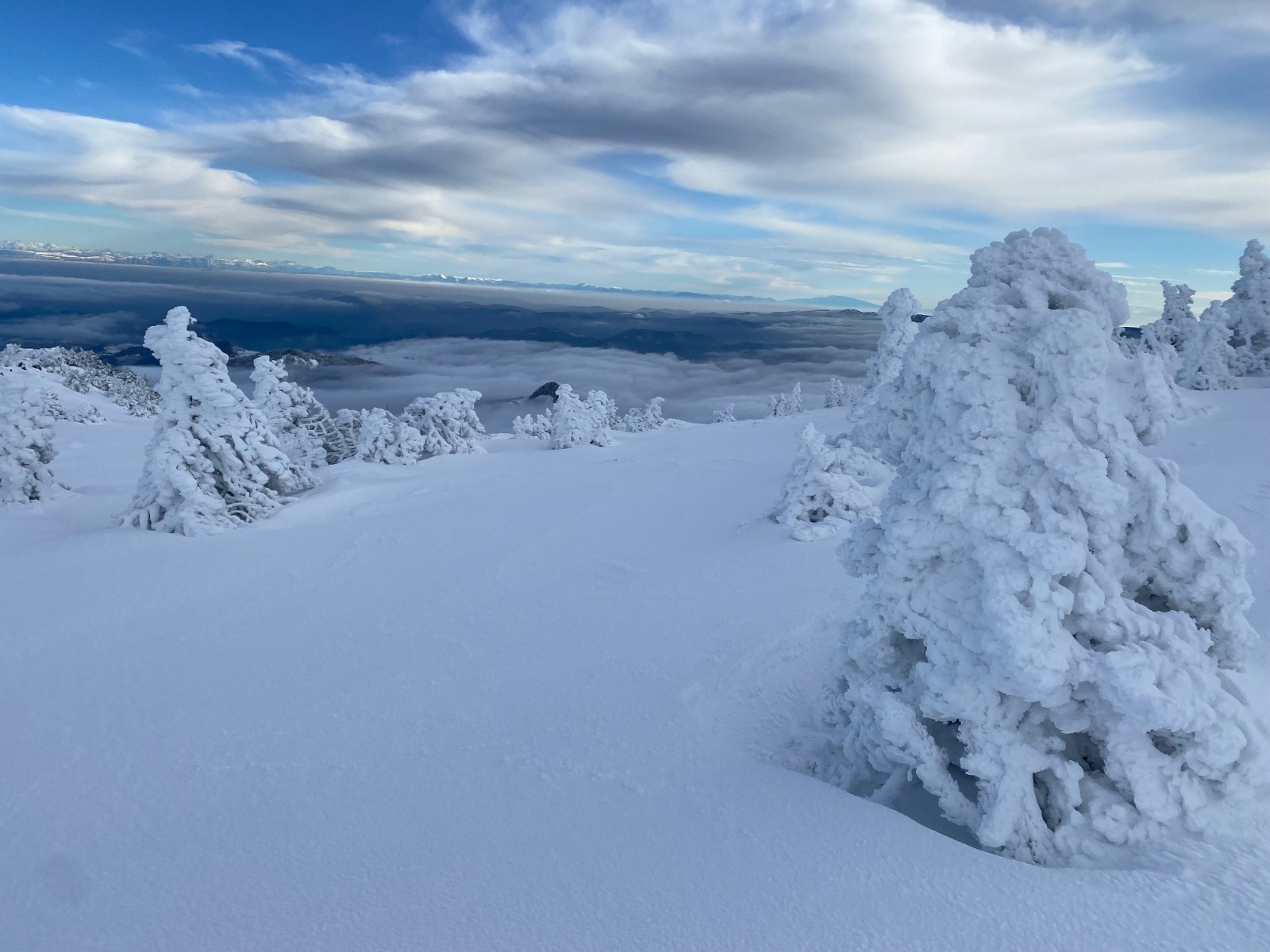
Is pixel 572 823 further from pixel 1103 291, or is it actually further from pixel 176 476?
pixel 176 476

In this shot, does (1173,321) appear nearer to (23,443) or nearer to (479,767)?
(479,767)

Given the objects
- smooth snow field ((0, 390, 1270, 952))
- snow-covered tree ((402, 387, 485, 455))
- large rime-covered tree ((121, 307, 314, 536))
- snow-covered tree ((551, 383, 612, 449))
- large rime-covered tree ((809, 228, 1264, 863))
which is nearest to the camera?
smooth snow field ((0, 390, 1270, 952))

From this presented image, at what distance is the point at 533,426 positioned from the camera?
48.0 meters

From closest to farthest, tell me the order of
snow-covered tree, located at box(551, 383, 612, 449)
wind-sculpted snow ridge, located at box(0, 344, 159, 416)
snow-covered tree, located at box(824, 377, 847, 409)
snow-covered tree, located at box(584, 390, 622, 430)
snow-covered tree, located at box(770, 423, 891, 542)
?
snow-covered tree, located at box(770, 423, 891, 542) → snow-covered tree, located at box(551, 383, 612, 449) → snow-covered tree, located at box(584, 390, 622, 430) → wind-sculpted snow ridge, located at box(0, 344, 159, 416) → snow-covered tree, located at box(824, 377, 847, 409)

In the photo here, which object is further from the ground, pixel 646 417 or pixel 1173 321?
pixel 1173 321

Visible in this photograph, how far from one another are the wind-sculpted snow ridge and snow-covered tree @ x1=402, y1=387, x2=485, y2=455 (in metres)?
37.6

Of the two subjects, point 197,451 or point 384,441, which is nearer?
point 197,451

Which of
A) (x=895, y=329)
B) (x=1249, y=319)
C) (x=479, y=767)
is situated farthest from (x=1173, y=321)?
(x=479, y=767)

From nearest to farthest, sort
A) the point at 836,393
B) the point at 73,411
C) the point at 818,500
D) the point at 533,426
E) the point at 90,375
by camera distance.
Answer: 1. the point at 818,500
2. the point at 73,411
3. the point at 533,426
4. the point at 836,393
5. the point at 90,375

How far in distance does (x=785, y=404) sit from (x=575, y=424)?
38033 mm

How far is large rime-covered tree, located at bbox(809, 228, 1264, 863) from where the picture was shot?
508 centimetres

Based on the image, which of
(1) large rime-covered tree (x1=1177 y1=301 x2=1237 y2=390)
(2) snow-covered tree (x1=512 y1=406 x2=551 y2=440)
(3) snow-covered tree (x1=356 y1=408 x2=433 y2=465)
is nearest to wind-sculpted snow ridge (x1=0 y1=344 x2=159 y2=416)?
(2) snow-covered tree (x1=512 y1=406 x2=551 y2=440)

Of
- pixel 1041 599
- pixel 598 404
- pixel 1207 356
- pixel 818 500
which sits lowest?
pixel 598 404

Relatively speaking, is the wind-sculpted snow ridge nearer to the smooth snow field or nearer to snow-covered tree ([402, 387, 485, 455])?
snow-covered tree ([402, 387, 485, 455])
